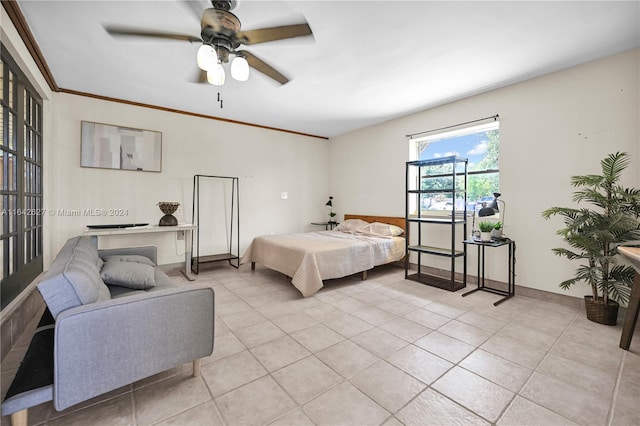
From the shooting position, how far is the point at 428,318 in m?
2.62

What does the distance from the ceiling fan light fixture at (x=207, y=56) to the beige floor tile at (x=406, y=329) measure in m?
2.51

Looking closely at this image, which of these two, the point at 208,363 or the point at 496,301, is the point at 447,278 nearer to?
the point at 496,301

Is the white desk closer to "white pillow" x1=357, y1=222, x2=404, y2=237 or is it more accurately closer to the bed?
the bed

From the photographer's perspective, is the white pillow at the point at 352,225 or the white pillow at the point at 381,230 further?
the white pillow at the point at 352,225

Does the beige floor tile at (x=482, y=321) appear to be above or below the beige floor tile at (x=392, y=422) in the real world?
above

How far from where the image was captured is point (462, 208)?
3.88 m

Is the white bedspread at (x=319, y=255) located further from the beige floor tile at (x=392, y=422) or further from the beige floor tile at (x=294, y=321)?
the beige floor tile at (x=392, y=422)

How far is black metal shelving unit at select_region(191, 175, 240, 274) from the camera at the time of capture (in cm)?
443

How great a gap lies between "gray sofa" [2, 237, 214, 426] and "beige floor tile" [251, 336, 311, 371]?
0.42m

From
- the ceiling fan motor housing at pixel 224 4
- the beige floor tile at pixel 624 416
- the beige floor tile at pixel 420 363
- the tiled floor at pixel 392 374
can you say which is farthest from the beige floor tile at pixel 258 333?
the ceiling fan motor housing at pixel 224 4

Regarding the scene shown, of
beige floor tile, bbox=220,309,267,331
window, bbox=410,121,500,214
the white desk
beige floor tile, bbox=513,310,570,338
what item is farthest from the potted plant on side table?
the white desk

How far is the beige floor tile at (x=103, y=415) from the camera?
1369mm

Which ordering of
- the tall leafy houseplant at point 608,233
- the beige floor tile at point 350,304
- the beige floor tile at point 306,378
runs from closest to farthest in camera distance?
the beige floor tile at point 306,378 → the tall leafy houseplant at point 608,233 → the beige floor tile at point 350,304

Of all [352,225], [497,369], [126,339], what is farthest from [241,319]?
[352,225]
